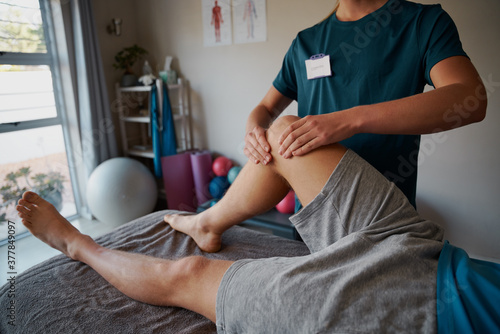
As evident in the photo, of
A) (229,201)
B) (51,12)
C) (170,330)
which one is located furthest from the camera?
(51,12)

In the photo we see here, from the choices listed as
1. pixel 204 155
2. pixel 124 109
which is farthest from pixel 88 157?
pixel 204 155

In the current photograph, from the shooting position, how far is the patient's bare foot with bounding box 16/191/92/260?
4.50 feet

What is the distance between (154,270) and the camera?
1097 mm

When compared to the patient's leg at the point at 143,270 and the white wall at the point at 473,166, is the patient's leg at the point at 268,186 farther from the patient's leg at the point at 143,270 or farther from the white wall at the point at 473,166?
the white wall at the point at 473,166

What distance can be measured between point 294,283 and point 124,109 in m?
3.09

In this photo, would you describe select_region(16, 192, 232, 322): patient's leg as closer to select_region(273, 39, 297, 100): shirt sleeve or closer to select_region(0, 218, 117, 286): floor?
select_region(273, 39, 297, 100): shirt sleeve

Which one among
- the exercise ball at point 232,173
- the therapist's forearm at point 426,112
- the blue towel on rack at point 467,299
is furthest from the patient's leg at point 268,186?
the exercise ball at point 232,173

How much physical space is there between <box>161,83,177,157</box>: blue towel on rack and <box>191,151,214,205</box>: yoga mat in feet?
0.75

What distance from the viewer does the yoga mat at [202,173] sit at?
307cm

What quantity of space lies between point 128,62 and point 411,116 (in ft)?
9.94

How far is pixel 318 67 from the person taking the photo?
1.29 meters

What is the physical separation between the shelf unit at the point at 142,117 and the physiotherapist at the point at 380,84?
195cm

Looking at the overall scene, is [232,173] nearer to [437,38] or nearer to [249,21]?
[249,21]

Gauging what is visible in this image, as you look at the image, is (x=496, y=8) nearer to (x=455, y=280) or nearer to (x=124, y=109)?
(x=455, y=280)
